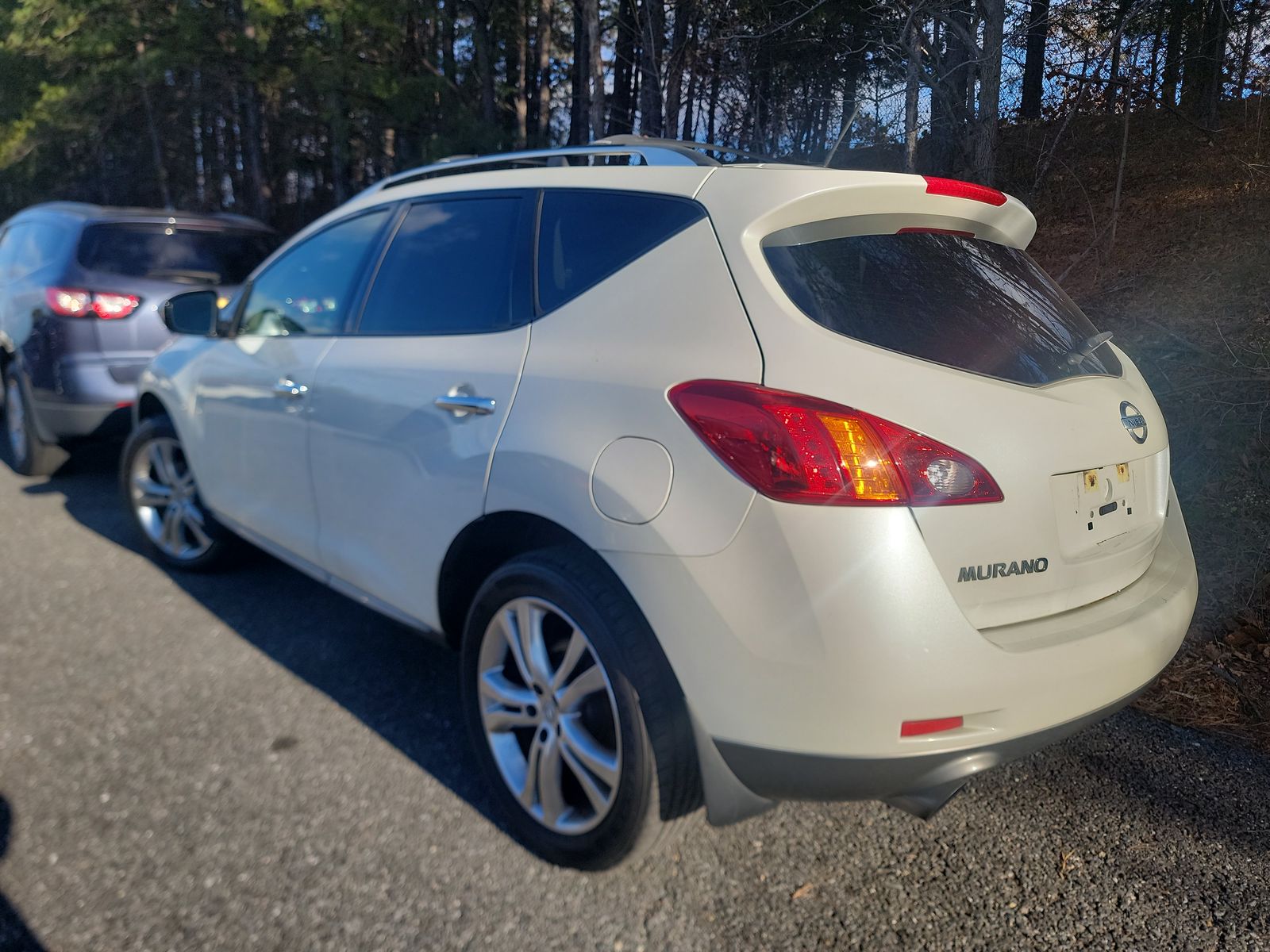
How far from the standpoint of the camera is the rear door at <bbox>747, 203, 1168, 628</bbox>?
195 cm

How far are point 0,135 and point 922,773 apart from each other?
2236 centimetres

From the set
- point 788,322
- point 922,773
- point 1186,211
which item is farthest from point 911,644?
point 1186,211

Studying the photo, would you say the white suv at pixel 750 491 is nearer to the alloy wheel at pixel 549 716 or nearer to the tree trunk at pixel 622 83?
the alloy wheel at pixel 549 716

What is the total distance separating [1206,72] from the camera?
776 centimetres

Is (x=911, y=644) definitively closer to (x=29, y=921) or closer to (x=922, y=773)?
(x=922, y=773)

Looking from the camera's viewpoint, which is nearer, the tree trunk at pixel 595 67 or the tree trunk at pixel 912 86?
the tree trunk at pixel 912 86

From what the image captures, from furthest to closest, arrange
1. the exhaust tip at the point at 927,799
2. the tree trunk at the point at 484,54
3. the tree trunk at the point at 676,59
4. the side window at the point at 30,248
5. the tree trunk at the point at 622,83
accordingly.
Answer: the tree trunk at the point at 484,54 < the tree trunk at the point at 622,83 < the tree trunk at the point at 676,59 < the side window at the point at 30,248 < the exhaust tip at the point at 927,799

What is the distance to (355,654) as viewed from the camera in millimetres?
3676

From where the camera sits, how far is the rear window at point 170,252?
5816 mm

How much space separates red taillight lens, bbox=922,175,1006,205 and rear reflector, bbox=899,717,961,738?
128cm

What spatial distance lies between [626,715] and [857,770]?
0.53 metres

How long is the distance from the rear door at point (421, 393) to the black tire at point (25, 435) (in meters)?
3.85

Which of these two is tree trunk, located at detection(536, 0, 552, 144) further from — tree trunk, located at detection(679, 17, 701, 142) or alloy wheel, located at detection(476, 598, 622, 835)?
alloy wheel, located at detection(476, 598, 622, 835)

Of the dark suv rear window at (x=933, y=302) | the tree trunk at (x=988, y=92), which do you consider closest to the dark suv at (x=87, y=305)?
the dark suv rear window at (x=933, y=302)
